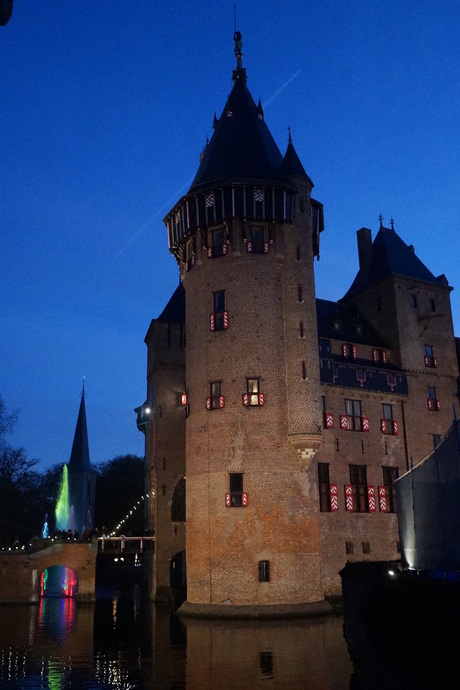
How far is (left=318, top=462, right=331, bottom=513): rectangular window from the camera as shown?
1172 inches

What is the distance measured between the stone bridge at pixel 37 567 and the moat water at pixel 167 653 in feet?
14.8

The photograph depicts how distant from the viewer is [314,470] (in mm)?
27609

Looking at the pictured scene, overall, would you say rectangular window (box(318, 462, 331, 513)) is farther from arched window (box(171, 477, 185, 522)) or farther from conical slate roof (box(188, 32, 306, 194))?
conical slate roof (box(188, 32, 306, 194))

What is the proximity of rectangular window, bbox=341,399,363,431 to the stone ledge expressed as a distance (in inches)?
351

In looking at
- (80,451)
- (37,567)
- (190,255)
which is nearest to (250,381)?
(190,255)

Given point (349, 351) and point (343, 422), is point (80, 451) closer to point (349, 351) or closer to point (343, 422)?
point (349, 351)

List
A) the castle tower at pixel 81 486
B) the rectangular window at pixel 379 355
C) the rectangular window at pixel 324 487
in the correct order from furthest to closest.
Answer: the castle tower at pixel 81 486 → the rectangular window at pixel 379 355 → the rectangular window at pixel 324 487

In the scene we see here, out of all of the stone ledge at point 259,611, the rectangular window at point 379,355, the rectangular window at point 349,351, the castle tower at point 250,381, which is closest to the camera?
the stone ledge at point 259,611

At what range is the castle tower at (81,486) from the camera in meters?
66.1

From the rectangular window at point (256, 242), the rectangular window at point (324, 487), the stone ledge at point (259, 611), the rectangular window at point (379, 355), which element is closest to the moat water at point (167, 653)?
the stone ledge at point (259, 611)

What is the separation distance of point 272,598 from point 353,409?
10.4 metres

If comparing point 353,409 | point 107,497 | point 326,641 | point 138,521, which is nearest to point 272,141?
point 353,409

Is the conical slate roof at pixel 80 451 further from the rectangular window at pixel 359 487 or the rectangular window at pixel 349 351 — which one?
the rectangular window at pixel 359 487

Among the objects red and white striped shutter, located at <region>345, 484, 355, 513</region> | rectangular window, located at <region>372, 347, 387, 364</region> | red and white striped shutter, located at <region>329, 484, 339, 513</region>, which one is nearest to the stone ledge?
red and white striped shutter, located at <region>329, 484, 339, 513</region>
